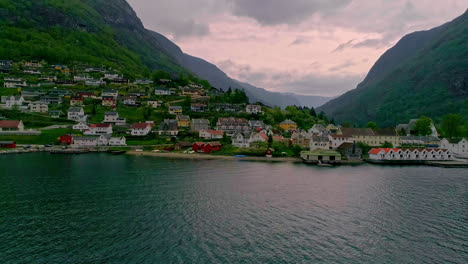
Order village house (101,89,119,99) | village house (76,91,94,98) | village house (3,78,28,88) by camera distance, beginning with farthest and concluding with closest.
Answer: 1. village house (3,78,28,88)
2. village house (101,89,119,99)
3. village house (76,91,94,98)

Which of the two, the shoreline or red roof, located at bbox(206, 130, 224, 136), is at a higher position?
red roof, located at bbox(206, 130, 224, 136)

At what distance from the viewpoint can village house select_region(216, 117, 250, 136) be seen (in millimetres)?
130100

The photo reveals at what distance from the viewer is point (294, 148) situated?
3959 inches

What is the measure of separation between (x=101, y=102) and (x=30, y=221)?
135 m

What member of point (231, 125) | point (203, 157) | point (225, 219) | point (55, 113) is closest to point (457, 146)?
point (231, 125)

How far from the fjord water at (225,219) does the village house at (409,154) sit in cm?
3438

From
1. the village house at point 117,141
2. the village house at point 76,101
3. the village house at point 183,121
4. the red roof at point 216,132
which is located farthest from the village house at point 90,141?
the village house at point 76,101

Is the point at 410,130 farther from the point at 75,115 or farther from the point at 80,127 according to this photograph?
the point at 75,115

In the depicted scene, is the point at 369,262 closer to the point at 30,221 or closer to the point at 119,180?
the point at 30,221

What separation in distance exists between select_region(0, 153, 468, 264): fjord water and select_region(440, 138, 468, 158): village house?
61255 millimetres

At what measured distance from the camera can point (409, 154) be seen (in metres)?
97.0

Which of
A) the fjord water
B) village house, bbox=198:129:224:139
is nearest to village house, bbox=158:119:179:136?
village house, bbox=198:129:224:139

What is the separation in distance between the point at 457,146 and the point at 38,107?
181008mm

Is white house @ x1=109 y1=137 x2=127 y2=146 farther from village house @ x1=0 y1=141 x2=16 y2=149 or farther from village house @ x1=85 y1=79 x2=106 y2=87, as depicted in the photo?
village house @ x1=85 y1=79 x2=106 y2=87
